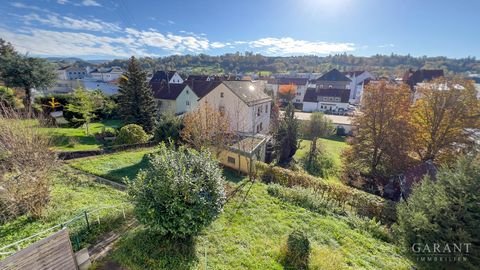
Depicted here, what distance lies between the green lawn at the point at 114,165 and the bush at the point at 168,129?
7.90 feet

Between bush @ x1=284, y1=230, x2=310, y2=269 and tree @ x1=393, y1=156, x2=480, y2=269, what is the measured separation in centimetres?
302

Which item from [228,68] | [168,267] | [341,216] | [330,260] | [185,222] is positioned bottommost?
[341,216]

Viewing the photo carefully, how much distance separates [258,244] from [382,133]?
15.8 meters

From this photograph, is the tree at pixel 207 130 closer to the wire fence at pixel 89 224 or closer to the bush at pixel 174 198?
the wire fence at pixel 89 224

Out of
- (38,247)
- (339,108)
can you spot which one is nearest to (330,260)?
(38,247)

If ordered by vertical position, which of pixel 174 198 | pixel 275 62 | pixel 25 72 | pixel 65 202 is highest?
pixel 275 62

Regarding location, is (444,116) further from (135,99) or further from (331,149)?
(135,99)

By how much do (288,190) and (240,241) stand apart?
5576mm

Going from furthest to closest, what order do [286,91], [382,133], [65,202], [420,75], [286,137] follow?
[286,91], [420,75], [286,137], [382,133], [65,202]

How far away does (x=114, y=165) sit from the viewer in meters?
15.1

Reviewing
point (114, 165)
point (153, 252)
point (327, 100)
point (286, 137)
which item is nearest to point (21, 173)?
point (153, 252)

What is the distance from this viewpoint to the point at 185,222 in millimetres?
6473

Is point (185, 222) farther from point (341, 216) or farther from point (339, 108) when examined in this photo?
point (339, 108)

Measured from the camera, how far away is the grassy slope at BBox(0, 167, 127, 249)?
7234 mm
